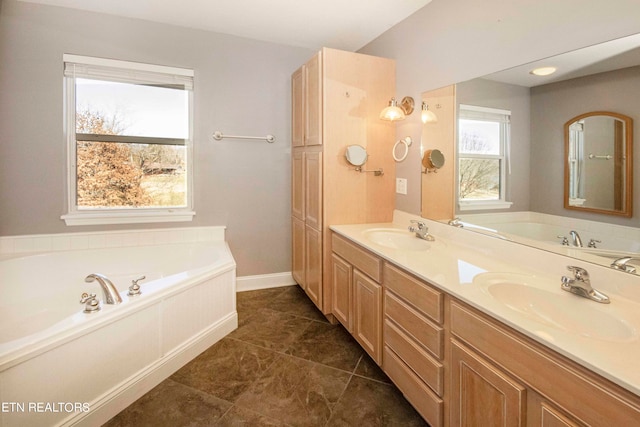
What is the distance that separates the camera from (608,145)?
1.36 meters

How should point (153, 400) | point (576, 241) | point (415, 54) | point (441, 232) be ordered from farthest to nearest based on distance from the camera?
point (415, 54) < point (441, 232) < point (153, 400) < point (576, 241)

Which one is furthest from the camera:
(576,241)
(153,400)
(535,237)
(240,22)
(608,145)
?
(240,22)

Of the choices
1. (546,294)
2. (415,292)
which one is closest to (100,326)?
(415,292)

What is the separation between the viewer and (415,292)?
1592 millimetres

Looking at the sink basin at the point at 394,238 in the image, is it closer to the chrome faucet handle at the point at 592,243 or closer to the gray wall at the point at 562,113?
the gray wall at the point at 562,113

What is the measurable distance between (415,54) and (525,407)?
7.70ft

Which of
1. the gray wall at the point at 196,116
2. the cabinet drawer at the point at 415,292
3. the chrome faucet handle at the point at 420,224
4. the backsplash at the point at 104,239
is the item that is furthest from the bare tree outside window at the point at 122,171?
the cabinet drawer at the point at 415,292

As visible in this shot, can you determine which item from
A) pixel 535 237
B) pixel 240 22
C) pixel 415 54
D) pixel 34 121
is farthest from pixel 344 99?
pixel 34 121

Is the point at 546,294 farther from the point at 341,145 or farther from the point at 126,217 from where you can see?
the point at 126,217

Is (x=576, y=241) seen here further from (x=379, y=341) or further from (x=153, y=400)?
(x=153, y=400)

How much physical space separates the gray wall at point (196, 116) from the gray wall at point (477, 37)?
1219mm

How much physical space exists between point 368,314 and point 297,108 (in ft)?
6.72

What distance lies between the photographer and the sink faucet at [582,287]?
1222 mm

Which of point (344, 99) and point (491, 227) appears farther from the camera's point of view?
point (344, 99)
